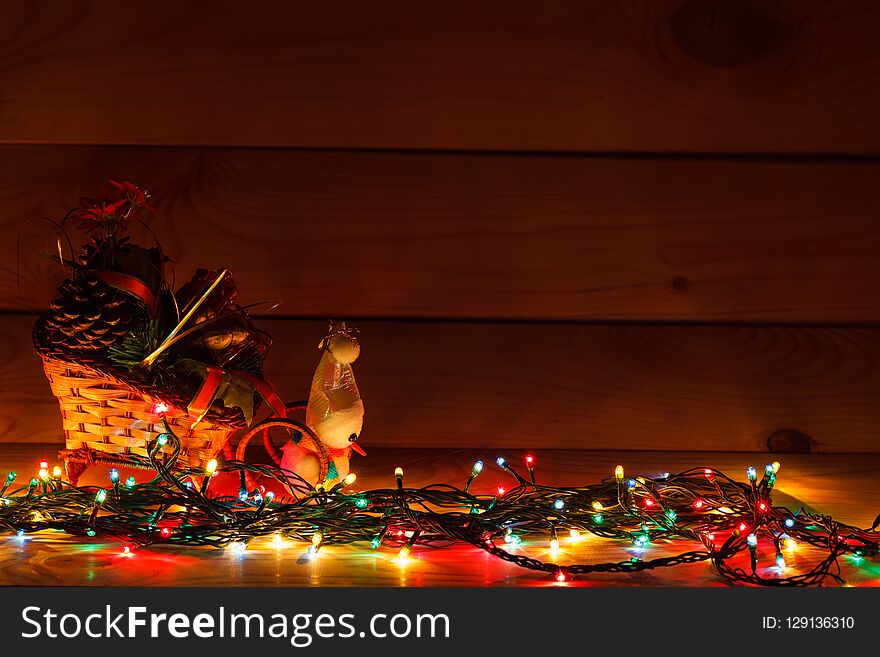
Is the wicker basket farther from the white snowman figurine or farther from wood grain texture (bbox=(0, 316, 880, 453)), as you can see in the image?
wood grain texture (bbox=(0, 316, 880, 453))

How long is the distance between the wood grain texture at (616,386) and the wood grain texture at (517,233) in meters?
0.03

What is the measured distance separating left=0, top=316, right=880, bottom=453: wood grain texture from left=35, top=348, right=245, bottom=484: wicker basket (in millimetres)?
339

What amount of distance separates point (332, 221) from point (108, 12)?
0.40 metres

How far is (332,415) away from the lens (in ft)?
2.98

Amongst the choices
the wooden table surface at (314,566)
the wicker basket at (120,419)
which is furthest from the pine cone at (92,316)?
the wooden table surface at (314,566)

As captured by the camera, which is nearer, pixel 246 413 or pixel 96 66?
pixel 246 413

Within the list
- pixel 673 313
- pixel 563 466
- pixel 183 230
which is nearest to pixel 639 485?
pixel 563 466

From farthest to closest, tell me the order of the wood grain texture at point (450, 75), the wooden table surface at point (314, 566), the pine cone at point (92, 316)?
the wood grain texture at point (450, 75) → the pine cone at point (92, 316) → the wooden table surface at point (314, 566)

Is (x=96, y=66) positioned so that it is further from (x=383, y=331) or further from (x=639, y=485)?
(x=639, y=485)

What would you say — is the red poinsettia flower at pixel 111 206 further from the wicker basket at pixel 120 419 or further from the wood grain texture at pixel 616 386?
the wood grain texture at pixel 616 386

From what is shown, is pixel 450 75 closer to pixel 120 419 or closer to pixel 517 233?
pixel 517 233

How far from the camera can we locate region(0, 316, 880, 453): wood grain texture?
1.23 meters

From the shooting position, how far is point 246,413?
93 centimetres

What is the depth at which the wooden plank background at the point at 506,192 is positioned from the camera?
1.20m
